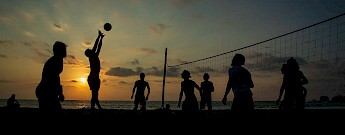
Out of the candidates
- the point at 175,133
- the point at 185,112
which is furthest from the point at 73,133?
the point at 185,112

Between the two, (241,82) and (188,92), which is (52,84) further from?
(188,92)

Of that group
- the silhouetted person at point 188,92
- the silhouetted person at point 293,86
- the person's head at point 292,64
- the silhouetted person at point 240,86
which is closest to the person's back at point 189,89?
the silhouetted person at point 188,92

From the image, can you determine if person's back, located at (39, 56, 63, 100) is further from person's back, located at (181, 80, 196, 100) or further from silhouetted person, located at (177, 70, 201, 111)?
person's back, located at (181, 80, 196, 100)

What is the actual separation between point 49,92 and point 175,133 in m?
2.00

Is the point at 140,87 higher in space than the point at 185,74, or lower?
lower

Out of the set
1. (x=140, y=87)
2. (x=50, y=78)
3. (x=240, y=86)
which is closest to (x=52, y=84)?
(x=50, y=78)

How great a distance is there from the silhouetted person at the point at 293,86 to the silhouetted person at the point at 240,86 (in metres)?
3.34

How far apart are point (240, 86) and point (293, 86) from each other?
12.0ft

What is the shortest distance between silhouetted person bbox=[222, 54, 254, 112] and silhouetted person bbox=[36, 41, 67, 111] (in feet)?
8.98

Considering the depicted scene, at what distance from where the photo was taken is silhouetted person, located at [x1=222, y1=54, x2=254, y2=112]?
5.10 meters

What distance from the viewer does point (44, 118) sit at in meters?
4.19

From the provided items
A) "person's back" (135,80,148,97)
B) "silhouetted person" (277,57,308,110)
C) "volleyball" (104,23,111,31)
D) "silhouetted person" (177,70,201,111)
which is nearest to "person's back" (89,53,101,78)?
"volleyball" (104,23,111,31)

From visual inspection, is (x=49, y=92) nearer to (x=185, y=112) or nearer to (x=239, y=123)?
(x=239, y=123)

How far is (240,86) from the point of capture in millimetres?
5172
